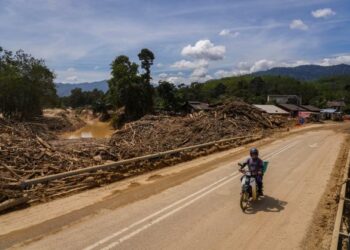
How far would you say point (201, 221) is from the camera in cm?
1051

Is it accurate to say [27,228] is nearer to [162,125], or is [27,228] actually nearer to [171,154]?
[171,154]

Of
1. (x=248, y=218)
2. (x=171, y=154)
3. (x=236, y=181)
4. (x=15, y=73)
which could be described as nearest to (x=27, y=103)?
(x=15, y=73)

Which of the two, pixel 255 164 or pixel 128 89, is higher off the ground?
pixel 128 89

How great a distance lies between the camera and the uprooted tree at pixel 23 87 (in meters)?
61.3

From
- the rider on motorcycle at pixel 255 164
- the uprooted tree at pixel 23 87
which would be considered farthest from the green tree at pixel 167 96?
the rider on motorcycle at pixel 255 164

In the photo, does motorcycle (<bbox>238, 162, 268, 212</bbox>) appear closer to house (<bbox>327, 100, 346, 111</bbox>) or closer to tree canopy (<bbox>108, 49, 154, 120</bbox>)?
tree canopy (<bbox>108, 49, 154, 120</bbox>)

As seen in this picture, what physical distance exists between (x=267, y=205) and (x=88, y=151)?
10378 mm

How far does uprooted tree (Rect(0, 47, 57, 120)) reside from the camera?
2414 inches

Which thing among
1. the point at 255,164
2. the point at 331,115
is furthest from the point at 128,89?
the point at 255,164

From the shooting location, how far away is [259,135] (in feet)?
A: 129

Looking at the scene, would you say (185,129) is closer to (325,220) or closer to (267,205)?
(267,205)

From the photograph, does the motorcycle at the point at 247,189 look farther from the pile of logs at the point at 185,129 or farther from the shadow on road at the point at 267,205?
the pile of logs at the point at 185,129

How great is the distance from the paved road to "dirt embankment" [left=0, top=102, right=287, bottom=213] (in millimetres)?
3093

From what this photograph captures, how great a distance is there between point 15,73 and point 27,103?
646 centimetres
